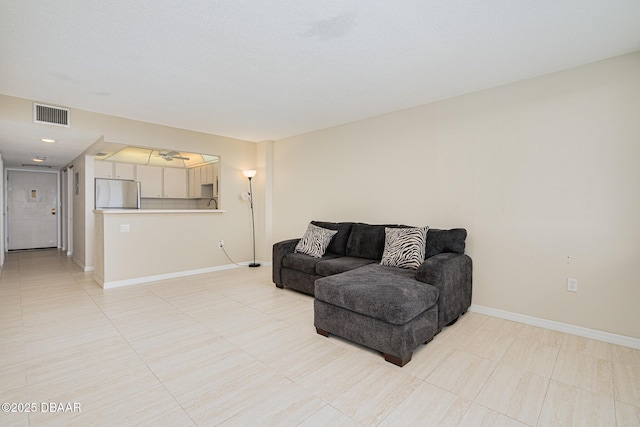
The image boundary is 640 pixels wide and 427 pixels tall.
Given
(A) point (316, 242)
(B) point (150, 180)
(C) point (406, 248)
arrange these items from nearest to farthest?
(C) point (406, 248)
(A) point (316, 242)
(B) point (150, 180)

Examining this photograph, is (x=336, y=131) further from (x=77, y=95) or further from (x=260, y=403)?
(x=260, y=403)

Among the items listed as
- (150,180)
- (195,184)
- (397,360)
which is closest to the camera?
(397,360)

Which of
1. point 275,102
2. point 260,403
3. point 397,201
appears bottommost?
point 260,403

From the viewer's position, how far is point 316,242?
405 cm

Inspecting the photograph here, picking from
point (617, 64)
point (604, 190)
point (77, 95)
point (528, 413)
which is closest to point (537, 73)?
point (617, 64)

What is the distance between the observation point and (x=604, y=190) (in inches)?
100

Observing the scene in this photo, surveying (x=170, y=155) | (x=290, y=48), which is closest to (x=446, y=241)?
(x=290, y=48)

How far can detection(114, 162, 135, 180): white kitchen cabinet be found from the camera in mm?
6430

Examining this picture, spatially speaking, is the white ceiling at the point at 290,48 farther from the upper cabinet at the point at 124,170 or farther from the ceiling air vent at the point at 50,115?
the upper cabinet at the point at 124,170

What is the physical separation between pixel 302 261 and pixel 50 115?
344 cm

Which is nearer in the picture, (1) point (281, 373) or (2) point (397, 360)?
(1) point (281, 373)

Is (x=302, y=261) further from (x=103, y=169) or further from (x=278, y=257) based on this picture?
(x=103, y=169)

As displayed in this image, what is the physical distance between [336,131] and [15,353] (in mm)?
4145

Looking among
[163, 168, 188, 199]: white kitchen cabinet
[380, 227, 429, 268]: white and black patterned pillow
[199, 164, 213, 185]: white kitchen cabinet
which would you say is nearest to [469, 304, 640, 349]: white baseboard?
[380, 227, 429, 268]: white and black patterned pillow
